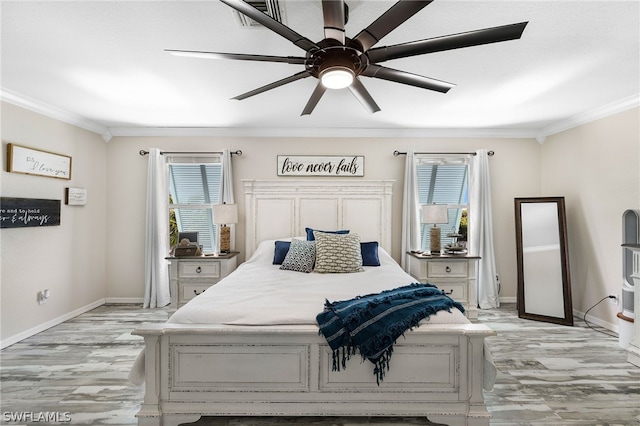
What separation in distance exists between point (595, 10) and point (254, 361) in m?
2.80

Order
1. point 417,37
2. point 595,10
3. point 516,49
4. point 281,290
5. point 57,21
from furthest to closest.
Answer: point 281,290
point 516,49
point 417,37
point 57,21
point 595,10

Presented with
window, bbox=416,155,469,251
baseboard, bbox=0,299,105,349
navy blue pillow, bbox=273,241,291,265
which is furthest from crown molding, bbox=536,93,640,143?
baseboard, bbox=0,299,105,349

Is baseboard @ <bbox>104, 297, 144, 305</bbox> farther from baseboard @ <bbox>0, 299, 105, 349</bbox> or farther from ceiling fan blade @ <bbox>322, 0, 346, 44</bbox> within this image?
ceiling fan blade @ <bbox>322, 0, 346, 44</bbox>

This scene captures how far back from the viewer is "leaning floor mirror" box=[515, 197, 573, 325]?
3.92 meters

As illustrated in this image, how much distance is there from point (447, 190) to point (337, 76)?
3533 mm

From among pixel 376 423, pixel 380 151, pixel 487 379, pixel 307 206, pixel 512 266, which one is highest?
pixel 380 151

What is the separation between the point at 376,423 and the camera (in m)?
2.08

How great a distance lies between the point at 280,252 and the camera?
380 centimetres

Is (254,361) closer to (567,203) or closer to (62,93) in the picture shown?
(62,93)

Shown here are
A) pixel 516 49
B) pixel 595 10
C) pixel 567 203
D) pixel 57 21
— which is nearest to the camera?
pixel 595 10

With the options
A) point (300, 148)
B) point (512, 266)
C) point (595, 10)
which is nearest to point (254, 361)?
point (595, 10)

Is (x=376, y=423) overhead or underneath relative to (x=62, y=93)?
underneath

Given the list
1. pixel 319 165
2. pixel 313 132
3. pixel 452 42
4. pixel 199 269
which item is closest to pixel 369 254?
pixel 319 165

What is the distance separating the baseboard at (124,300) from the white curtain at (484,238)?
4.58 m
